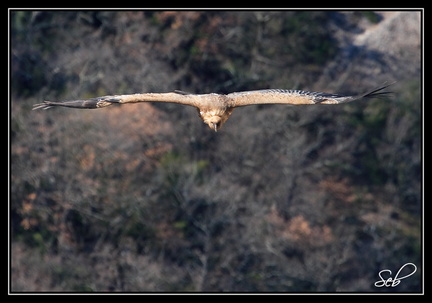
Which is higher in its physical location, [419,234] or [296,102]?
[296,102]

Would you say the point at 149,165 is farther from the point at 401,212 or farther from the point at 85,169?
the point at 401,212

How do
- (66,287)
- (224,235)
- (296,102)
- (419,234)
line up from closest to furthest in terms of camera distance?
(296,102) < (66,287) < (224,235) < (419,234)

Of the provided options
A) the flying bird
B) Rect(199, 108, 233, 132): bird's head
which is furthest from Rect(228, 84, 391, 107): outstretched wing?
Rect(199, 108, 233, 132): bird's head

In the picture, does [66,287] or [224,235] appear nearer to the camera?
[66,287]

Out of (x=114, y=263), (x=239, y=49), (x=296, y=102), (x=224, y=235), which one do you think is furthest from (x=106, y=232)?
(x=296, y=102)

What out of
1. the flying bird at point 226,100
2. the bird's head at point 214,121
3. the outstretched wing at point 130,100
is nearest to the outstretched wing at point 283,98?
the flying bird at point 226,100

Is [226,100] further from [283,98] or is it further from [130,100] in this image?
[130,100]

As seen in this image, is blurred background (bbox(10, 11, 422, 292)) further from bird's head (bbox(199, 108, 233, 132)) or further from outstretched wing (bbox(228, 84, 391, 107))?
outstretched wing (bbox(228, 84, 391, 107))

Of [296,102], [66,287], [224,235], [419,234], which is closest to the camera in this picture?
[296,102]
